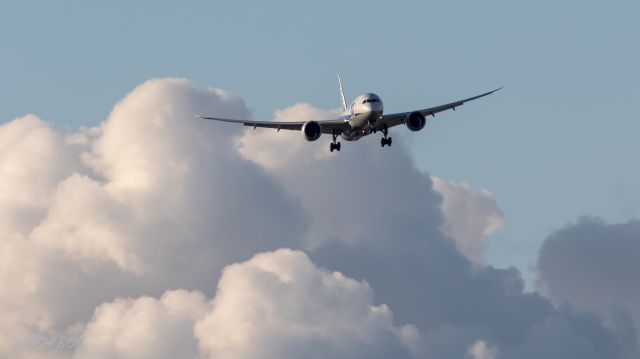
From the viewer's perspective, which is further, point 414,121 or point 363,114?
point 414,121

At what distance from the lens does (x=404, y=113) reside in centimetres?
16850

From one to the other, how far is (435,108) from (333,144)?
11.1 metres

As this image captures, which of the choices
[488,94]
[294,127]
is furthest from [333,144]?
[488,94]

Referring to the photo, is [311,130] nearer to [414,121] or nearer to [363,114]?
[363,114]

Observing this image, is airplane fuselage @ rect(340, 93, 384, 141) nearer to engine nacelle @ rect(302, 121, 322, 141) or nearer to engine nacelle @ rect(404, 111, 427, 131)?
engine nacelle @ rect(302, 121, 322, 141)

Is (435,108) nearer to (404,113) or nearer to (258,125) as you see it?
(404,113)

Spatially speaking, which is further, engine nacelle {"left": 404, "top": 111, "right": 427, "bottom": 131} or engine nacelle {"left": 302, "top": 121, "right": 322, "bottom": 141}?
engine nacelle {"left": 404, "top": 111, "right": 427, "bottom": 131}

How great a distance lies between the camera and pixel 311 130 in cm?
16762

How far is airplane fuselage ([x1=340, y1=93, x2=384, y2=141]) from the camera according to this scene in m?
162

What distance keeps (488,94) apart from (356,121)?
44.7 ft

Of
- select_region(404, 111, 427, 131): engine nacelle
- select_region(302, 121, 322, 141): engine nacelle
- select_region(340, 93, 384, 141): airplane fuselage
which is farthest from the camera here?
select_region(404, 111, 427, 131): engine nacelle

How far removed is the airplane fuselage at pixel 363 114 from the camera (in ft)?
533

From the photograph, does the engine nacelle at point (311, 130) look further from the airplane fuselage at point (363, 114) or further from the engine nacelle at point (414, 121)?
the engine nacelle at point (414, 121)

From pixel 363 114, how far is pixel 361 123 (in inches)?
67.6
